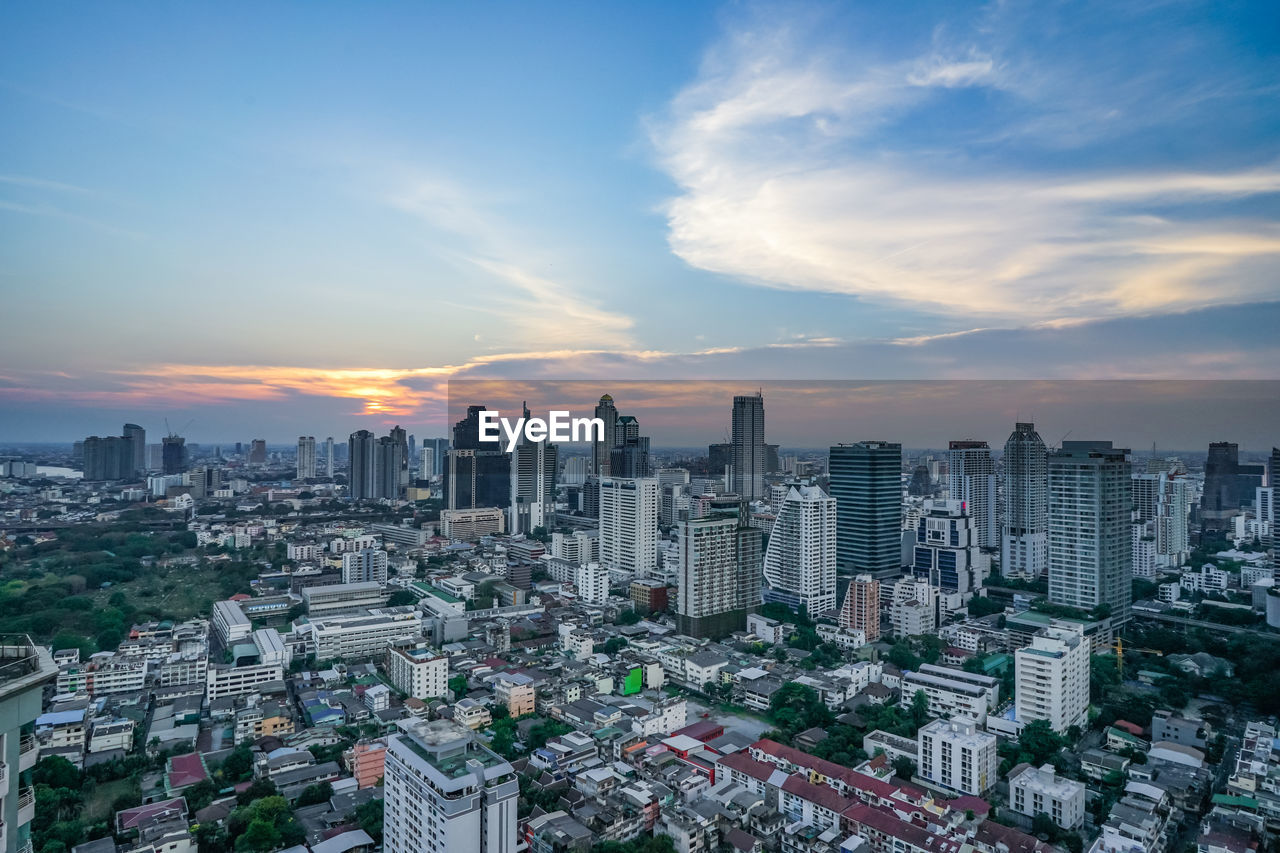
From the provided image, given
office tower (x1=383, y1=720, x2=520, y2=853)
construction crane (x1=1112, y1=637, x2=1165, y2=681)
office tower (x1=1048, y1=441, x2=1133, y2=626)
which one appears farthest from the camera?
office tower (x1=1048, y1=441, x2=1133, y2=626)

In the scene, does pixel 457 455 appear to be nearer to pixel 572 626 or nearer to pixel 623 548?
pixel 623 548

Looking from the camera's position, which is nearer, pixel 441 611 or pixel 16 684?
pixel 16 684

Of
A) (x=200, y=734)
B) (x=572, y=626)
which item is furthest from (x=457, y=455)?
(x=200, y=734)

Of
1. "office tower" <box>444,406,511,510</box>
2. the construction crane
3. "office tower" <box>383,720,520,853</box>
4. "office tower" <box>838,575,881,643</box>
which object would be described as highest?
"office tower" <box>444,406,511,510</box>

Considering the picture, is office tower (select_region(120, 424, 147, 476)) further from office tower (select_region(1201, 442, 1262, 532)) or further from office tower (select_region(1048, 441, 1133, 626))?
office tower (select_region(1201, 442, 1262, 532))

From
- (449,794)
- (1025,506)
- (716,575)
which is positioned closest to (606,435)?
(716,575)

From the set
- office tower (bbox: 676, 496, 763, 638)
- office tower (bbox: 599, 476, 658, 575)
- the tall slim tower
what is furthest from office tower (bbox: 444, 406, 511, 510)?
office tower (bbox: 676, 496, 763, 638)

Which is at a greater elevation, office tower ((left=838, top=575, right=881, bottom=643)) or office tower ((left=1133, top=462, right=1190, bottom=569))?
office tower ((left=1133, top=462, right=1190, bottom=569))
